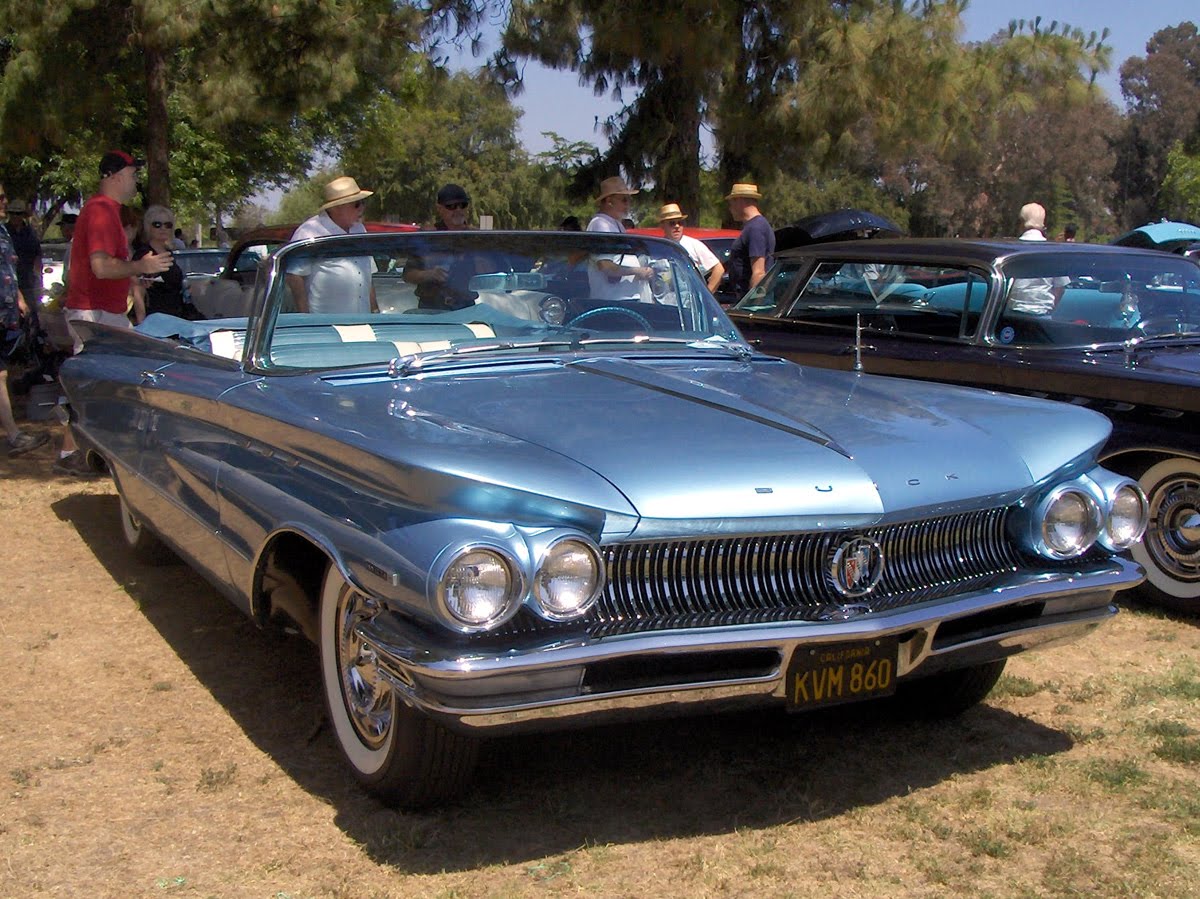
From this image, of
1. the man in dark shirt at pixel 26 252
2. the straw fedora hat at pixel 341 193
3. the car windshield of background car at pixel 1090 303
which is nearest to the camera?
the car windshield of background car at pixel 1090 303

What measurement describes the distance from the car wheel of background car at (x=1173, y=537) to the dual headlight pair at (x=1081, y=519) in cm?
167

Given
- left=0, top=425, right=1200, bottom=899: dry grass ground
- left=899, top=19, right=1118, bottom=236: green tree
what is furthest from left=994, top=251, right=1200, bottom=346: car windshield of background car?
left=899, top=19, right=1118, bottom=236: green tree

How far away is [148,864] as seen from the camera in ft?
10.6

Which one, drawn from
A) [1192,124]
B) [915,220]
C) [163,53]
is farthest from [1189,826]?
[1192,124]

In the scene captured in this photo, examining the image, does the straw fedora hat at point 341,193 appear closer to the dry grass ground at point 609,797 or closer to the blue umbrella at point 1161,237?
the dry grass ground at point 609,797

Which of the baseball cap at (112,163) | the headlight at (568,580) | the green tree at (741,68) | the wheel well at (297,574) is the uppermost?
the green tree at (741,68)

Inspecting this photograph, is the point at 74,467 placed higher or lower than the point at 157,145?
lower

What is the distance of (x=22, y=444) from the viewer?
27.5ft

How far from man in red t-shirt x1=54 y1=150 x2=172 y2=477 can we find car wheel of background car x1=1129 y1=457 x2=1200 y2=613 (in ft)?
15.7

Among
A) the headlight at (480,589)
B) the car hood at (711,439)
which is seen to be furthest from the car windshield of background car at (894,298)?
the headlight at (480,589)

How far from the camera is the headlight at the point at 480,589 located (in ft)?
9.53

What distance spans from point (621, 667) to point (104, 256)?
16.6ft

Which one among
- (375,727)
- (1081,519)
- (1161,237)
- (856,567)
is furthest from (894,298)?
(1161,237)

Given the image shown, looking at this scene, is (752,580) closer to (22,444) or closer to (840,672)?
(840,672)
